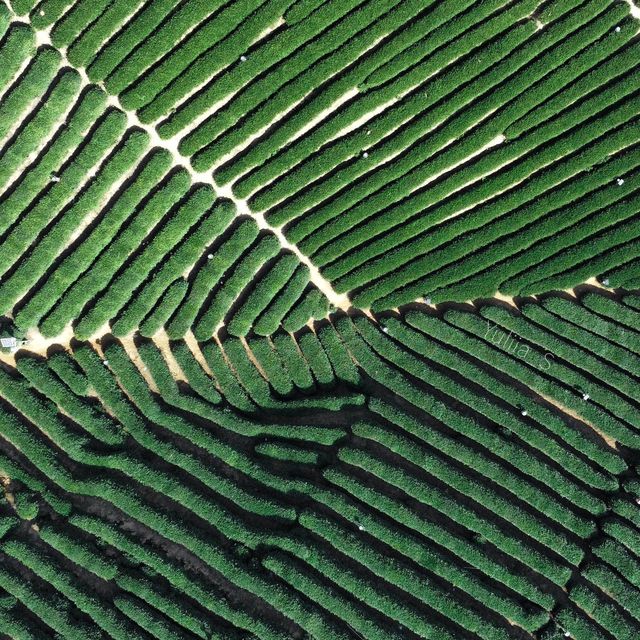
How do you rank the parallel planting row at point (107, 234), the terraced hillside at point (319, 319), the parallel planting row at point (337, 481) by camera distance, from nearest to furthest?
the parallel planting row at point (107, 234), the terraced hillside at point (319, 319), the parallel planting row at point (337, 481)

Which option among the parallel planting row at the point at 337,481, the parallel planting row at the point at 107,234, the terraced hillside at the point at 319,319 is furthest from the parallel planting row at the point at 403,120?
the parallel planting row at the point at 337,481

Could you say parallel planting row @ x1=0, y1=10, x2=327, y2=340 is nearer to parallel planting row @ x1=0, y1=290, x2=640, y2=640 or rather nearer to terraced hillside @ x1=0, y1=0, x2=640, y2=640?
terraced hillside @ x1=0, y1=0, x2=640, y2=640

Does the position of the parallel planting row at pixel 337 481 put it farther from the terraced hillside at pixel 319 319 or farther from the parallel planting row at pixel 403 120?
the parallel planting row at pixel 403 120

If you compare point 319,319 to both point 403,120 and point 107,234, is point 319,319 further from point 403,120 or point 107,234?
point 107,234

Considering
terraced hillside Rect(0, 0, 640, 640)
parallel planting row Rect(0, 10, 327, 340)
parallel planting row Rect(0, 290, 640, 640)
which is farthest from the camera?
parallel planting row Rect(0, 290, 640, 640)

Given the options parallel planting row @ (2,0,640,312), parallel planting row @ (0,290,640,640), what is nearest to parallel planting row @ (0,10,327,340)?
parallel planting row @ (2,0,640,312)

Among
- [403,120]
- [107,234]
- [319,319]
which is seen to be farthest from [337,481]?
[403,120]

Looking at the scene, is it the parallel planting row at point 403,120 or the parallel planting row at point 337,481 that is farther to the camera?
the parallel planting row at point 337,481
